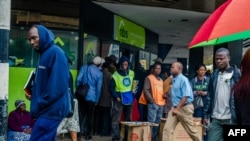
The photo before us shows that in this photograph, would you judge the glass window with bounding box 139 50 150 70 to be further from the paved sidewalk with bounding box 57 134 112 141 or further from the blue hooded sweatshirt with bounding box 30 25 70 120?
the blue hooded sweatshirt with bounding box 30 25 70 120

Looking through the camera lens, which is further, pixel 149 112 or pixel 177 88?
pixel 149 112

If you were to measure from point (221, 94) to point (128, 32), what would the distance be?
9395 millimetres

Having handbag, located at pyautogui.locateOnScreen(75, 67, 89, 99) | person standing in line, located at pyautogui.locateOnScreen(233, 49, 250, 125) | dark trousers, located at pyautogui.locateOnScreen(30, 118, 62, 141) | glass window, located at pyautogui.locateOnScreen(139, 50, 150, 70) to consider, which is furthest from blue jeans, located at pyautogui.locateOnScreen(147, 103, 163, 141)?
person standing in line, located at pyautogui.locateOnScreen(233, 49, 250, 125)

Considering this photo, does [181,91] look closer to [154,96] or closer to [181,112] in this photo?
[181,112]

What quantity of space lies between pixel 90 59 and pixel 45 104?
7261 mm

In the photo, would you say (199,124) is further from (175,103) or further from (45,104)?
(45,104)

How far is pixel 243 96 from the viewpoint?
15.1 feet

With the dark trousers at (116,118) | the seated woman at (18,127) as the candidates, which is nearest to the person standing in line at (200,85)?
the dark trousers at (116,118)

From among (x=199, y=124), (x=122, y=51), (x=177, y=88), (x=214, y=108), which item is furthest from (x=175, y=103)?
(x=122, y=51)

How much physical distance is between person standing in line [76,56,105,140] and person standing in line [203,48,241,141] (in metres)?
4.92

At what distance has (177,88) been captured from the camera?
9.07 metres

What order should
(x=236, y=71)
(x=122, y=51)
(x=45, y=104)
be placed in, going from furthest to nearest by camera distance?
(x=122, y=51)
(x=236, y=71)
(x=45, y=104)

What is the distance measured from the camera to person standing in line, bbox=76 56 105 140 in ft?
35.6

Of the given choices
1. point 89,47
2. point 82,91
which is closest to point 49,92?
point 82,91
